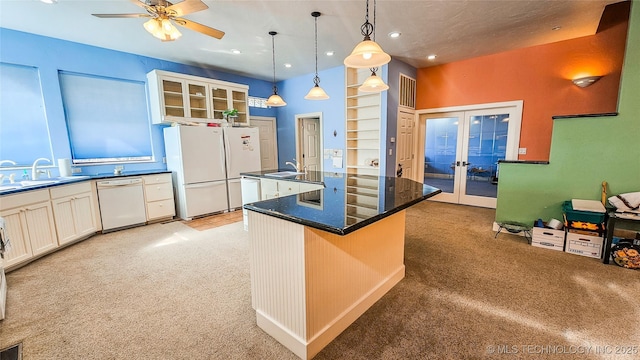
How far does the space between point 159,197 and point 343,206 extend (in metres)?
3.96

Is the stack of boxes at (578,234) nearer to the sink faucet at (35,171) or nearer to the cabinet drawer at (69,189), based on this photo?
the cabinet drawer at (69,189)

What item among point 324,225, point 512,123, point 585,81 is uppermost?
point 585,81

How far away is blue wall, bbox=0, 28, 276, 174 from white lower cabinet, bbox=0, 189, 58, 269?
116 cm

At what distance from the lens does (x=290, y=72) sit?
5602 mm

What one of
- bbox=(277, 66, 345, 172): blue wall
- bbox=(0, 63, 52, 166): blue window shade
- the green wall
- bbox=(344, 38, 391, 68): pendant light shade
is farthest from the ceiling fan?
the green wall

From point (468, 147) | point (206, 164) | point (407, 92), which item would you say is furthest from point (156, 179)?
point (468, 147)

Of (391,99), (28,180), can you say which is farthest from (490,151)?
(28,180)

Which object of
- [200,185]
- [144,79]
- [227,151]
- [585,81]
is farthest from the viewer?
[227,151]

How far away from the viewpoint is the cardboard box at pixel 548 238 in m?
3.00

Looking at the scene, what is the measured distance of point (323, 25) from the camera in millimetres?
3361

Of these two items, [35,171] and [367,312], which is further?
[35,171]

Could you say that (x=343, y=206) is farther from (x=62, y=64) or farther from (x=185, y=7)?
(x=62, y=64)

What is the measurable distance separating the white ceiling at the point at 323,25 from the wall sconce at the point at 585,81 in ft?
2.12

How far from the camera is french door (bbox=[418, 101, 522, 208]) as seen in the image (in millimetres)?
4719
